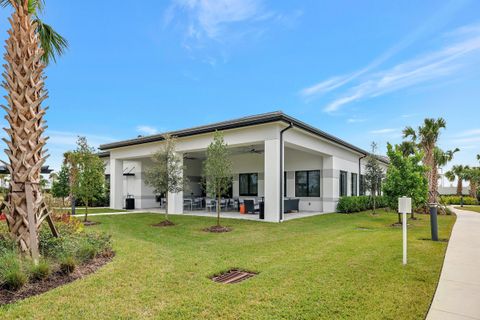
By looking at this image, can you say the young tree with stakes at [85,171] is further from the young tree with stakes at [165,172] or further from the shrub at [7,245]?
the shrub at [7,245]

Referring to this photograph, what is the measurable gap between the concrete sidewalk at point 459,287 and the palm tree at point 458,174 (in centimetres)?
4064

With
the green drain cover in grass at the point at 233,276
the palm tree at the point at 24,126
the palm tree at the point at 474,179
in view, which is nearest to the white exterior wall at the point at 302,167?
the green drain cover in grass at the point at 233,276

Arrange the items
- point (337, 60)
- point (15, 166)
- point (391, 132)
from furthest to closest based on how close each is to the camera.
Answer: point (391, 132), point (337, 60), point (15, 166)

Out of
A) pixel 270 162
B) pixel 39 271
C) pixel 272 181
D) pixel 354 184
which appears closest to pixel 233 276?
pixel 39 271

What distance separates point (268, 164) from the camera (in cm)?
1305

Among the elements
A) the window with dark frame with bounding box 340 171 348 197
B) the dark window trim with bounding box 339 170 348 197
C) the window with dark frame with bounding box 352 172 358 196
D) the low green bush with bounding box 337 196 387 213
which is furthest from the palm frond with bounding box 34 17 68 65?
the window with dark frame with bounding box 352 172 358 196

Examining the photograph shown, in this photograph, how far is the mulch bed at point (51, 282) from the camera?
4.00m

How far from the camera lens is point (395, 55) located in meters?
12.8

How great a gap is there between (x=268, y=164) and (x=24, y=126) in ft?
31.3

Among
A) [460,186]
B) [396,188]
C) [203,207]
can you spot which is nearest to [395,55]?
Answer: [396,188]

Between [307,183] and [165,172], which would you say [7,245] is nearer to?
[165,172]

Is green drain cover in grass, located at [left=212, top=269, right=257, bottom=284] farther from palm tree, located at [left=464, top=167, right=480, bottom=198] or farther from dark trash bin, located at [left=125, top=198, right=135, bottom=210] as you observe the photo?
palm tree, located at [left=464, top=167, right=480, bottom=198]

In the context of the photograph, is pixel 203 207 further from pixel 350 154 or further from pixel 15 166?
pixel 15 166

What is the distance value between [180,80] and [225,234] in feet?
37.6
